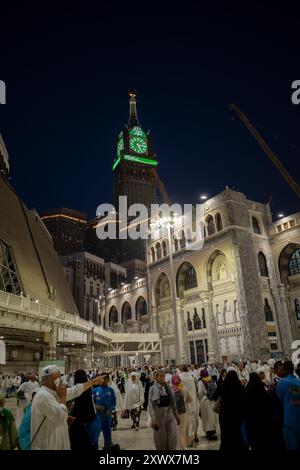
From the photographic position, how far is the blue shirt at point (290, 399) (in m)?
5.46

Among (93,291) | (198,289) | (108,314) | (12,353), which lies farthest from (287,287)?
(93,291)

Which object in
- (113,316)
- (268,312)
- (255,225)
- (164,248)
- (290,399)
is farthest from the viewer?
(113,316)

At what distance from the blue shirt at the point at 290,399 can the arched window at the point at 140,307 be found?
165 feet

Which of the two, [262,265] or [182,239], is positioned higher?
[182,239]

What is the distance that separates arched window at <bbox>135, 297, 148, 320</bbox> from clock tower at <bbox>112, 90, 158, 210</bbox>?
207 ft

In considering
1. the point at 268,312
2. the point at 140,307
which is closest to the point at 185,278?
the point at 268,312

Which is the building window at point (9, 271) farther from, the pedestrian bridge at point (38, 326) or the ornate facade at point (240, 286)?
the ornate facade at point (240, 286)

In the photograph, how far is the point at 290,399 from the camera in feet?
18.4

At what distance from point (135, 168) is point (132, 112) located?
111ft

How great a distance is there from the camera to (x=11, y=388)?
964 inches

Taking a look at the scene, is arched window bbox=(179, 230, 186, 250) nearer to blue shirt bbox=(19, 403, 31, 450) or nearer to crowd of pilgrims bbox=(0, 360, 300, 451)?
crowd of pilgrims bbox=(0, 360, 300, 451)

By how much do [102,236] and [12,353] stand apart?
324 ft

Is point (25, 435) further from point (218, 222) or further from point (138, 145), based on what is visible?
point (138, 145)

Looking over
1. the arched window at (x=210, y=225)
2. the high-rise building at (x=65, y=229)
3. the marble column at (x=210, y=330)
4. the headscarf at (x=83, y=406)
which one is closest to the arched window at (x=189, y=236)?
the arched window at (x=210, y=225)
